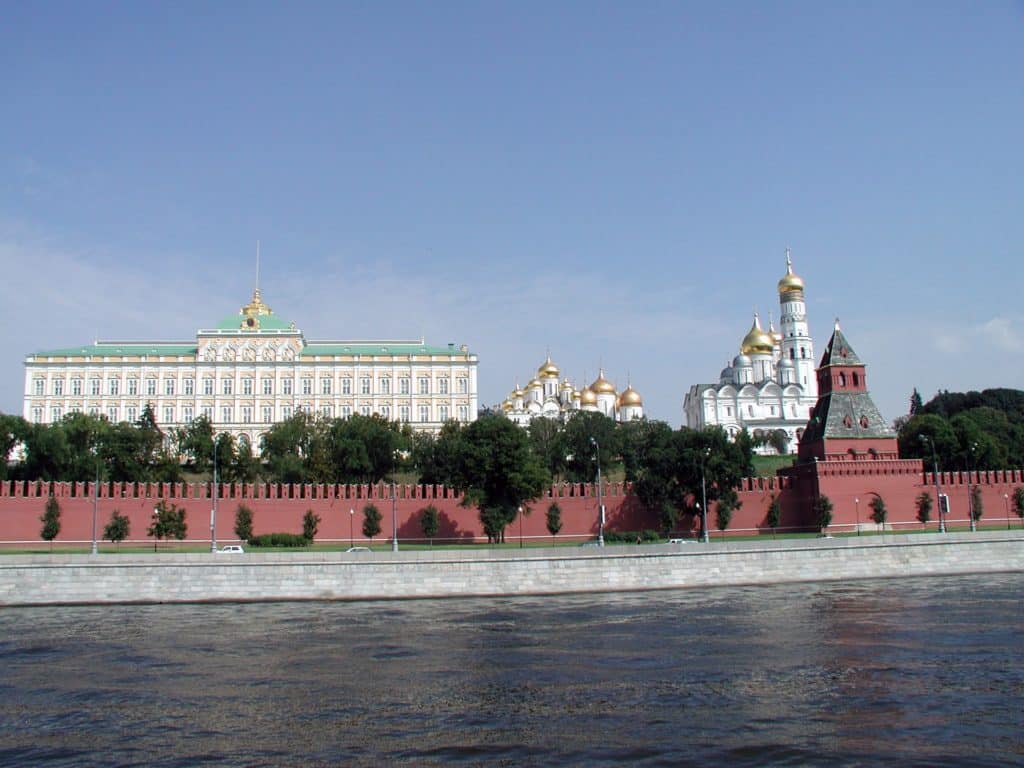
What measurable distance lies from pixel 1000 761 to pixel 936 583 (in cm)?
2108

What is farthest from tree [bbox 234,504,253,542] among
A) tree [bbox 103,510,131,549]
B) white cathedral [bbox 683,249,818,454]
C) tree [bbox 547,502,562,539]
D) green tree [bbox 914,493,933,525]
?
white cathedral [bbox 683,249,818,454]

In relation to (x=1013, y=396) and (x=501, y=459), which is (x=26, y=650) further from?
(x=1013, y=396)

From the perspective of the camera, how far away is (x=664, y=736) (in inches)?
578

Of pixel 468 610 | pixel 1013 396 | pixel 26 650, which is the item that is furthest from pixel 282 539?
pixel 1013 396

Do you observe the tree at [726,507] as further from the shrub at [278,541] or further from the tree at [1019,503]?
the shrub at [278,541]

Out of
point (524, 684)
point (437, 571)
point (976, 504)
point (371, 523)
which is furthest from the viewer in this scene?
point (976, 504)

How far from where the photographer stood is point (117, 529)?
4272 centimetres

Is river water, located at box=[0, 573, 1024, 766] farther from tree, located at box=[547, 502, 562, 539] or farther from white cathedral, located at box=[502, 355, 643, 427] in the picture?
white cathedral, located at box=[502, 355, 643, 427]

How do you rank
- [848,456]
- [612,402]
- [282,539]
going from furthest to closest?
[612,402] < [848,456] < [282,539]

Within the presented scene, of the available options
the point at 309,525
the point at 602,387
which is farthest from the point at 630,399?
the point at 309,525

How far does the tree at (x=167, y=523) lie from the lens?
43.1 meters

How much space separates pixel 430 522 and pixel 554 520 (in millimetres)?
6071

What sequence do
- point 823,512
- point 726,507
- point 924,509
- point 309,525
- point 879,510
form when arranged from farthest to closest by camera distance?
point 924,509 < point 879,510 < point 726,507 < point 823,512 < point 309,525

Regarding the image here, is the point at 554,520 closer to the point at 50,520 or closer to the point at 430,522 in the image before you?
the point at 430,522
